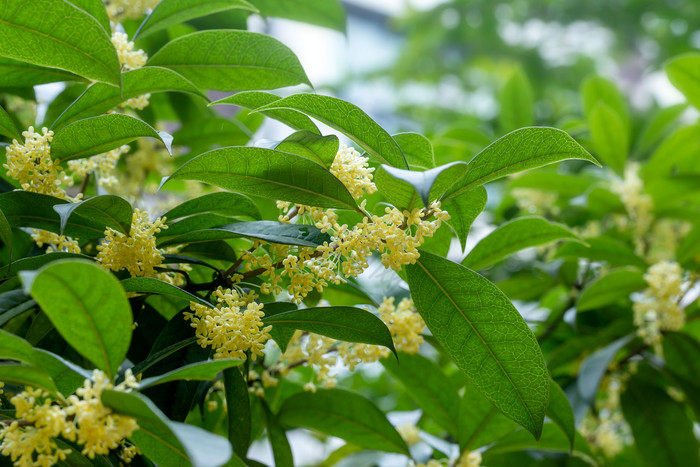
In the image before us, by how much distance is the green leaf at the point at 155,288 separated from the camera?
0.61m

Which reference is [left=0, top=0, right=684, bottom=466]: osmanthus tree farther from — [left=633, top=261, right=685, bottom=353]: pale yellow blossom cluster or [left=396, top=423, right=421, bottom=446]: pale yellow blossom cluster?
[left=633, top=261, right=685, bottom=353]: pale yellow blossom cluster

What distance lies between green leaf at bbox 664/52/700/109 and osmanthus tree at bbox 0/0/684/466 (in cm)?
74

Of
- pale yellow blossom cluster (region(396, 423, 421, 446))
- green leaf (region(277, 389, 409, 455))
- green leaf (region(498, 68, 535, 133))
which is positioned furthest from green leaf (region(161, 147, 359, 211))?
green leaf (region(498, 68, 535, 133))

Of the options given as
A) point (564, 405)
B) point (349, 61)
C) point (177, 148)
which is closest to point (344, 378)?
point (177, 148)

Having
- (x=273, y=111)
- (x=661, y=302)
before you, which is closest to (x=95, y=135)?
(x=273, y=111)

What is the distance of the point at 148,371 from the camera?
652 millimetres

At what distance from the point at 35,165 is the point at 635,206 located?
1.22 m

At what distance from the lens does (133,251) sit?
671 mm

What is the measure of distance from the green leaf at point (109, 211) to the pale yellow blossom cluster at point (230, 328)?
12 centimetres

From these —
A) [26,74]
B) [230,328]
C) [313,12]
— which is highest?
[313,12]

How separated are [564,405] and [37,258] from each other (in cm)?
69

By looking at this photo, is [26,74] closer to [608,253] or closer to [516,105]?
[608,253]

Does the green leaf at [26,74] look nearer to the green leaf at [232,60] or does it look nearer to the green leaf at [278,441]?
the green leaf at [232,60]

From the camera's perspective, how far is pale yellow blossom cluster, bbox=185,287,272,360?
0.61 m
